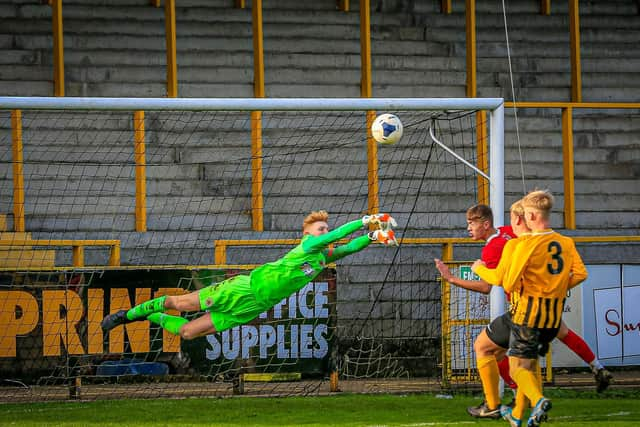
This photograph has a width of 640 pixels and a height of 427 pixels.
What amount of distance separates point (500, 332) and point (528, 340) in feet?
1.79

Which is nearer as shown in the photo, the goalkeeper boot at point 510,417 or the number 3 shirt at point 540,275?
the number 3 shirt at point 540,275

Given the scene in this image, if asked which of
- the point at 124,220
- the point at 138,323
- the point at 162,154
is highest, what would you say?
the point at 162,154

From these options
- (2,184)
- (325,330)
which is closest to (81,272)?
(325,330)

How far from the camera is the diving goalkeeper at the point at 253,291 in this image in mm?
9258

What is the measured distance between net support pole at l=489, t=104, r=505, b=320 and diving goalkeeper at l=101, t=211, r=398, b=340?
4.40ft

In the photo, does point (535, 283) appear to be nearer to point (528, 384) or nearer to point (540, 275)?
point (540, 275)

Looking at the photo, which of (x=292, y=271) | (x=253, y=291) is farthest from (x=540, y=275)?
(x=253, y=291)

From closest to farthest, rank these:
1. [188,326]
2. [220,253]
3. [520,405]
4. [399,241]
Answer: [520,405] → [188,326] → [220,253] → [399,241]

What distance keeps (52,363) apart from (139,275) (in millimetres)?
1266

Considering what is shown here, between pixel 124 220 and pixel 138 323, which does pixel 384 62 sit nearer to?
pixel 124 220

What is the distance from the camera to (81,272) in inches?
433

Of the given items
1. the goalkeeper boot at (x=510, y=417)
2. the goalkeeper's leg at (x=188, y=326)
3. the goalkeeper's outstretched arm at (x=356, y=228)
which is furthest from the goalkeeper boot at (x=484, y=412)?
the goalkeeper's leg at (x=188, y=326)

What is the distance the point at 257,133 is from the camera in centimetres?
1272

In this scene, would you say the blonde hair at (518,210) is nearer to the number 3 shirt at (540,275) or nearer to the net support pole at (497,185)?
the number 3 shirt at (540,275)
